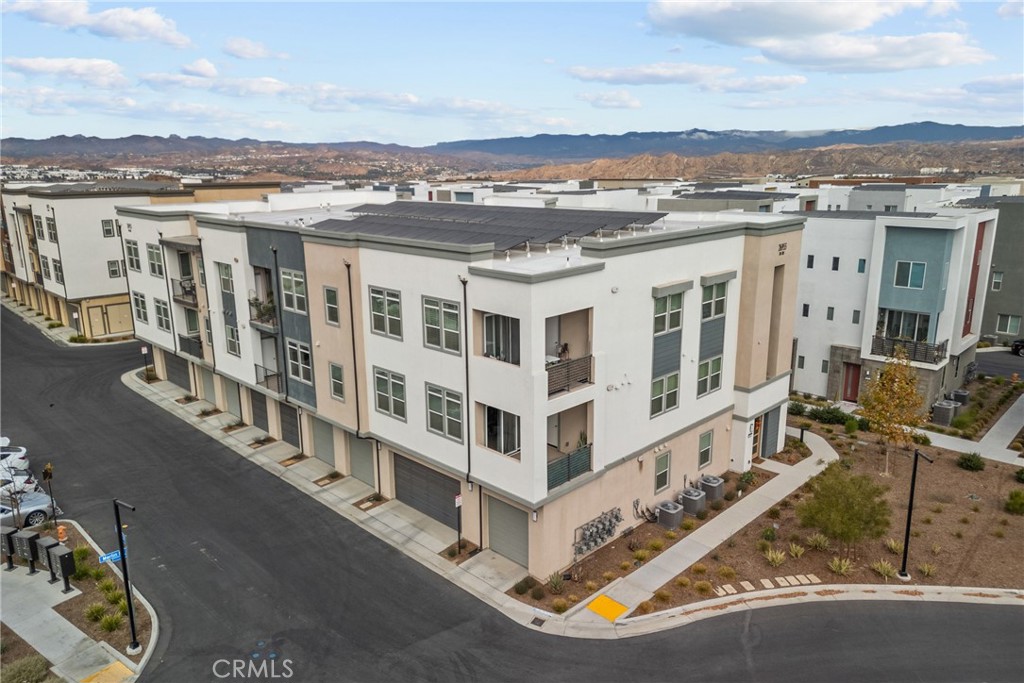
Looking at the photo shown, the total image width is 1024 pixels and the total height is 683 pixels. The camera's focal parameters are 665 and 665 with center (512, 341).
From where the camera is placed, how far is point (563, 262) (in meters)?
21.5

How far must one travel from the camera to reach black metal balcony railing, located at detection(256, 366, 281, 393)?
30.8m

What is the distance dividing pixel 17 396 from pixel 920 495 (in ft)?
158

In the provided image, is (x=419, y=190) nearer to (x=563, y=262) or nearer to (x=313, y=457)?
(x=313, y=457)

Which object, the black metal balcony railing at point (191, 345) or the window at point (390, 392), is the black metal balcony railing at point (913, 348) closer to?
the window at point (390, 392)

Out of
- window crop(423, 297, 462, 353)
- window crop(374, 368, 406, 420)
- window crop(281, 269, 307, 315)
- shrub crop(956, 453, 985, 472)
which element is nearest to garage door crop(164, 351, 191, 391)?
window crop(281, 269, 307, 315)

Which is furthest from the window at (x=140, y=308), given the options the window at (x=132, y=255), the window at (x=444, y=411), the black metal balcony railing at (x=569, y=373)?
the black metal balcony railing at (x=569, y=373)

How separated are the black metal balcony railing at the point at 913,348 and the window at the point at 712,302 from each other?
14.5m

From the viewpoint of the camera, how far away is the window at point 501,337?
2053cm

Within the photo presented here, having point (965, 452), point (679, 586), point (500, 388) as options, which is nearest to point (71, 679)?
point (500, 388)

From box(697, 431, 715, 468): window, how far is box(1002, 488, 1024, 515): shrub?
11.4m

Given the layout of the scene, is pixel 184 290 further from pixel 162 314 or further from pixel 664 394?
pixel 664 394

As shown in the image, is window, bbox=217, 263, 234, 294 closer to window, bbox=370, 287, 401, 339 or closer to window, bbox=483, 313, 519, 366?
window, bbox=370, 287, 401, 339

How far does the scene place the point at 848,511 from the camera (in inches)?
860

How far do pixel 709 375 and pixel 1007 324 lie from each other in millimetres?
39636
